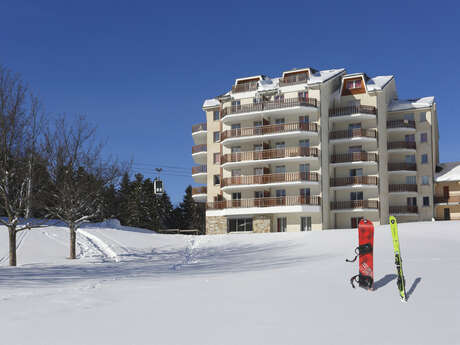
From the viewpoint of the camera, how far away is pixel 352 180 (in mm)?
46094

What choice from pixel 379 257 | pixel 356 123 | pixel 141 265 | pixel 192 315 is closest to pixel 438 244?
pixel 379 257

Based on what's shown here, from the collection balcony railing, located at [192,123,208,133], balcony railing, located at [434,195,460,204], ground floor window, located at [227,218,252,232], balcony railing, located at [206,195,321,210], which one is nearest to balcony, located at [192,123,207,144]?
balcony railing, located at [192,123,208,133]

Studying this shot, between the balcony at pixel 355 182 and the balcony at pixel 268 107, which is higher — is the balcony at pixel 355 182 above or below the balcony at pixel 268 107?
below

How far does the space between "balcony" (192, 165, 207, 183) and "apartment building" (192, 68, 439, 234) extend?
4.97ft

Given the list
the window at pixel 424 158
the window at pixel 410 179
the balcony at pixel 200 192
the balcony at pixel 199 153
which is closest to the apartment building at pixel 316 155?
the window at pixel 410 179

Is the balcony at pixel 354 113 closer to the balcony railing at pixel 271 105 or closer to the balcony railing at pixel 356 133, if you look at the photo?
the balcony railing at pixel 356 133

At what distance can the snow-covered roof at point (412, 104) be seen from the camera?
1971 inches

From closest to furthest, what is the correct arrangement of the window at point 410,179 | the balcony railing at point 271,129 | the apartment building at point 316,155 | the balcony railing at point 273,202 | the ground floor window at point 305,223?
1. the balcony railing at point 273,202
2. the balcony railing at point 271,129
3. the apartment building at point 316,155
4. the ground floor window at point 305,223
5. the window at point 410,179

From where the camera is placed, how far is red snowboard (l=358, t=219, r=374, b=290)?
12203mm

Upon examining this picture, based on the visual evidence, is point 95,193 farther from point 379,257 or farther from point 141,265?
point 379,257

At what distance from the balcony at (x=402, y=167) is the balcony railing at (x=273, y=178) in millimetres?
11155

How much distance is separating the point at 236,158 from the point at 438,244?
81.2 feet

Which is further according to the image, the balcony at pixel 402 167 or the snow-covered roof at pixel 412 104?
the snow-covered roof at pixel 412 104

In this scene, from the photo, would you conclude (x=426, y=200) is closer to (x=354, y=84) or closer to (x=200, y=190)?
(x=354, y=84)
